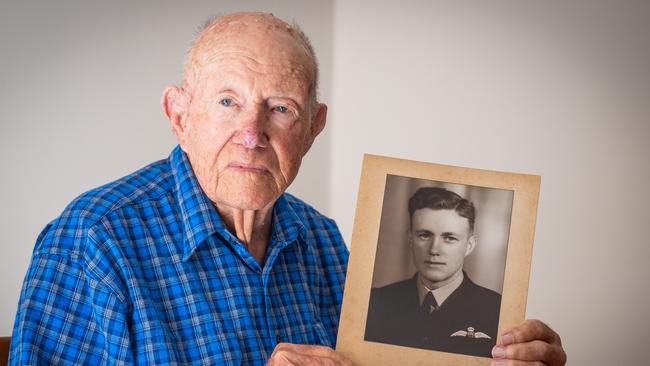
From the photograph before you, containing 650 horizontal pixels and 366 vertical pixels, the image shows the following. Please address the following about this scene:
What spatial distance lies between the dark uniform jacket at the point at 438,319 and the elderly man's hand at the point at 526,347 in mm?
25

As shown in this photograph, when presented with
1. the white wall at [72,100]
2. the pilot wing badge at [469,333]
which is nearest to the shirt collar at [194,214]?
the pilot wing badge at [469,333]

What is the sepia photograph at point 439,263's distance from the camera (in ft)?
4.17

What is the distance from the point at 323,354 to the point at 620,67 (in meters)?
1.71

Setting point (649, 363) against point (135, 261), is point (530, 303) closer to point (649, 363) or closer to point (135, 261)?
point (649, 363)

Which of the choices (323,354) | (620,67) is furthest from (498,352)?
(620,67)

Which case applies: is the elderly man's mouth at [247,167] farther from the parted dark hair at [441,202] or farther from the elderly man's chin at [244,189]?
the parted dark hair at [441,202]

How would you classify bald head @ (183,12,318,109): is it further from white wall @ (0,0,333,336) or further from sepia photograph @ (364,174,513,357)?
white wall @ (0,0,333,336)

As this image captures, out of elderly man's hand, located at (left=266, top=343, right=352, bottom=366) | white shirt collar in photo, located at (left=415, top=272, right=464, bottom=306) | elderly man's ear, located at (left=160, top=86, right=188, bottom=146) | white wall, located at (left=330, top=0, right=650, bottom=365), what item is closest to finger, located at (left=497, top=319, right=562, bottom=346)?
white shirt collar in photo, located at (left=415, top=272, right=464, bottom=306)

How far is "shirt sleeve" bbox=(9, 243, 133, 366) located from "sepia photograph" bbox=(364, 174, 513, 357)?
420 millimetres

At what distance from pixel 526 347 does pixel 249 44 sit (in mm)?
709

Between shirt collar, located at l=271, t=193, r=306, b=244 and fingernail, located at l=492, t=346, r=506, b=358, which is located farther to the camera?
shirt collar, located at l=271, t=193, r=306, b=244

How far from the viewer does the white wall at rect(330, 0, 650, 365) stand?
8.21 ft

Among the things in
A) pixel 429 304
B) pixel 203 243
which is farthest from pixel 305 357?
pixel 203 243

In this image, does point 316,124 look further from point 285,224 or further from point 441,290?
point 441,290
